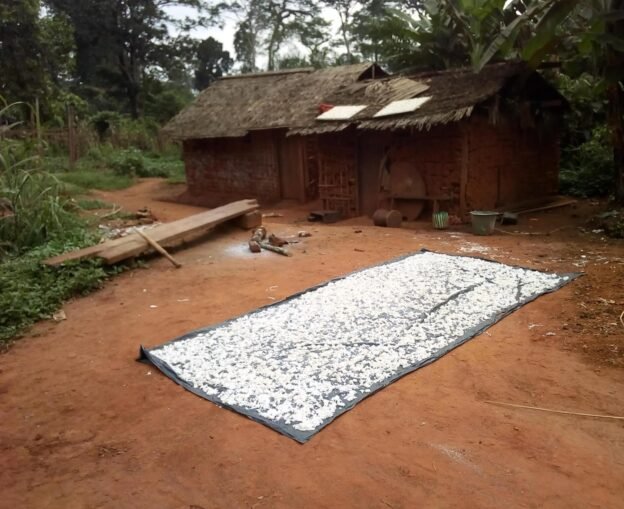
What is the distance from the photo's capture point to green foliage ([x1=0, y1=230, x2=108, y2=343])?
5117 mm

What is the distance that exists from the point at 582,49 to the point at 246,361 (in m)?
6.69

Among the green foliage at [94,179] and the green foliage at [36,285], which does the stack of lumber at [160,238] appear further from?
the green foliage at [94,179]

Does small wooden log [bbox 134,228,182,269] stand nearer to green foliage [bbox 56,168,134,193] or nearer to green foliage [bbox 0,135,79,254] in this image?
green foliage [bbox 0,135,79,254]

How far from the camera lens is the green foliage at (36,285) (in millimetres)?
5117

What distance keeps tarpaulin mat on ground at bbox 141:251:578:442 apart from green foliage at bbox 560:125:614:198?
7.06m

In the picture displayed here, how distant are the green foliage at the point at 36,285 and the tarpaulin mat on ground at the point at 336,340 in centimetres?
181

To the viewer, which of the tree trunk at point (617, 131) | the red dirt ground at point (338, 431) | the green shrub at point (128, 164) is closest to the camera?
the red dirt ground at point (338, 431)

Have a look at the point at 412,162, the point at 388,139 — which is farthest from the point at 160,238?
the point at 388,139

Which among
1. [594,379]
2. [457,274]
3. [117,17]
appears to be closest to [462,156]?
[457,274]

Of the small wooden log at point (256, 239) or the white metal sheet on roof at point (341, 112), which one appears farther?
the white metal sheet on roof at point (341, 112)

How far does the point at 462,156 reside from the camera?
30.8ft

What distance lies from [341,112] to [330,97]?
1498 mm

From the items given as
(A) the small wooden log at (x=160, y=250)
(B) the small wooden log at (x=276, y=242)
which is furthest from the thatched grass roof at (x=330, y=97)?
(A) the small wooden log at (x=160, y=250)

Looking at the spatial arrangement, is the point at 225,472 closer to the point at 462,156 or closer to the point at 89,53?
the point at 462,156
